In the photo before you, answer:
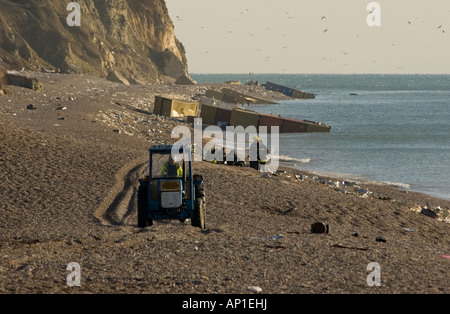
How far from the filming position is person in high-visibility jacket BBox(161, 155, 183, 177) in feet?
44.7

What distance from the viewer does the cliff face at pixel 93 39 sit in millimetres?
81812

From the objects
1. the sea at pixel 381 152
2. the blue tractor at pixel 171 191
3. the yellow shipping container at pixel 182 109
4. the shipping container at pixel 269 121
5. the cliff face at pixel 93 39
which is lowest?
the sea at pixel 381 152

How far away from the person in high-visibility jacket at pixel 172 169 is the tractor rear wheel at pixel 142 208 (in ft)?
2.42

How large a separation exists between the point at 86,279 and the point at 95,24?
325ft

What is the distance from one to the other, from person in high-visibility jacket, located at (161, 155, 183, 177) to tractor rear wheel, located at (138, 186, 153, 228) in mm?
737

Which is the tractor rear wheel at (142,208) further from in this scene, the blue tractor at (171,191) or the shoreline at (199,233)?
the shoreline at (199,233)

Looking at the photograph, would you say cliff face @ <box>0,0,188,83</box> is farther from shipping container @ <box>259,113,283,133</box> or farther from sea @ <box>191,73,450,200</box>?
sea @ <box>191,73,450,200</box>

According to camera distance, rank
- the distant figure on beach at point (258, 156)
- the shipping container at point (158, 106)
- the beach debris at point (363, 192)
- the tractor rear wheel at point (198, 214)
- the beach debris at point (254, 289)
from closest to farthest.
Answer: the beach debris at point (254, 289)
the tractor rear wheel at point (198, 214)
the beach debris at point (363, 192)
the distant figure on beach at point (258, 156)
the shipping container at point (158, 106)

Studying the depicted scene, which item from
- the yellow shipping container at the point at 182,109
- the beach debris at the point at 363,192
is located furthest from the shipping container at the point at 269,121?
the beach debris at the point at 363,192

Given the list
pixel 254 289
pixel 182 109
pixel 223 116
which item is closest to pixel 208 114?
pixel 223 116

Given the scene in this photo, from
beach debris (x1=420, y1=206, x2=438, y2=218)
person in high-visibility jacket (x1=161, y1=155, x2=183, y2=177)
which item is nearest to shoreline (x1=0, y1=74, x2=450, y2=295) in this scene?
beach debris (x1=420, y1=206, x2=438, y2=218)

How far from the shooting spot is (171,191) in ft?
44.1

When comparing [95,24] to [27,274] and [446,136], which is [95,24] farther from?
[27,274]

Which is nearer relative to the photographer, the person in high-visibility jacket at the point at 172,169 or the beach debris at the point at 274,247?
the beach debris at the point at 274,247
